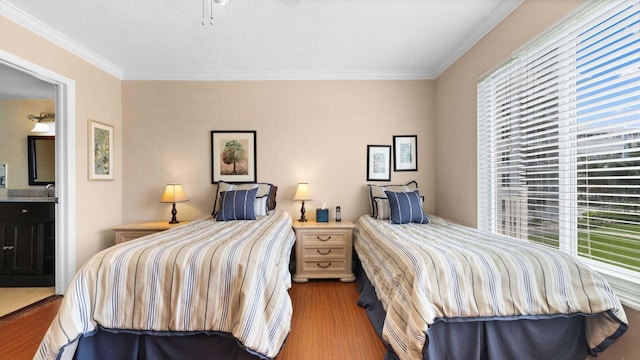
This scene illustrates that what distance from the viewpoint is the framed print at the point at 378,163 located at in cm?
351

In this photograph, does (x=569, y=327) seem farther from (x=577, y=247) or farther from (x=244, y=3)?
(x=244, y=3)

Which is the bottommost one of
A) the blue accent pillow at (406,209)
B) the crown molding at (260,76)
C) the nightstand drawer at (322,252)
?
the nightstand drawer at (322,252)

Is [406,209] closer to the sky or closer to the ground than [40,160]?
closer to the ground

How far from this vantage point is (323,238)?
2990 mm

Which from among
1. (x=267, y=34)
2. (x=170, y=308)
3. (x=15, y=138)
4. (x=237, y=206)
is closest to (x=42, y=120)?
(x=15, y=138)

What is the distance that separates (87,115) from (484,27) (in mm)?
4338

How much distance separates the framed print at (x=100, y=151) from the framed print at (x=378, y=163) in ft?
Result: 11.0

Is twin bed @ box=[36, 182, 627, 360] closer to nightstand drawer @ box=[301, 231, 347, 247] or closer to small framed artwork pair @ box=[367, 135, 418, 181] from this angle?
nightstand drawer @ box=[301, 231, 347, 247]

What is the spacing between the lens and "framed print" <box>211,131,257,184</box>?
11.4ft

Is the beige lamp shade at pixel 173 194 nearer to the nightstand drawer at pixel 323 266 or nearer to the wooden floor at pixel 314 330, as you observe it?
the wooden floor at pixel 314 330

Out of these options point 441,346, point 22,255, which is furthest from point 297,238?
point 22,255

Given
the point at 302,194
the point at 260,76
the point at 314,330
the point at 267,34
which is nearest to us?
the point at 314,330

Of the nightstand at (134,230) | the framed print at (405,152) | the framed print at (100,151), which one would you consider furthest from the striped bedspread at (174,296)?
the framed print at (405,152)

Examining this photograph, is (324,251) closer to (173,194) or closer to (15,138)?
(173,194)
